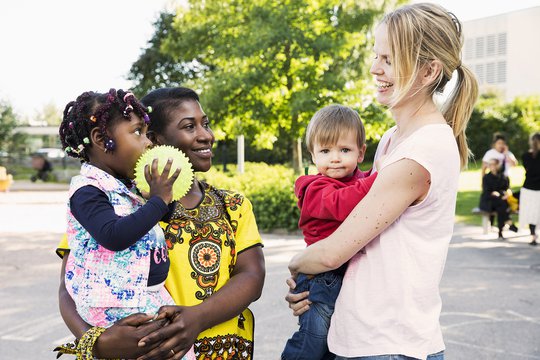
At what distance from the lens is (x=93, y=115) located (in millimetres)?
1926

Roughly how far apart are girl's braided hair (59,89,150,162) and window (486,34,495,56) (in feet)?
181

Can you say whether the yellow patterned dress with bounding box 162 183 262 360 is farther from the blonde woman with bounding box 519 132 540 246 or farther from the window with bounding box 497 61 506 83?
the window with bounding box 497 61 506 83

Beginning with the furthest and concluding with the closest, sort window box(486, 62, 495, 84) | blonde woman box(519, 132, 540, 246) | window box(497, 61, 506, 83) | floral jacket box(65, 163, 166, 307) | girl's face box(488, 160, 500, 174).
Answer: window box(486, 62, 495, 84) < window box(497, 61, 506, 83) < girl's face box(488, 160, 500, 174) < blonde woman box(519, 132, 540, 246) < floral jacket box(65, 163, 166, 307)

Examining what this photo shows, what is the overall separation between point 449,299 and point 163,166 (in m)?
5.52

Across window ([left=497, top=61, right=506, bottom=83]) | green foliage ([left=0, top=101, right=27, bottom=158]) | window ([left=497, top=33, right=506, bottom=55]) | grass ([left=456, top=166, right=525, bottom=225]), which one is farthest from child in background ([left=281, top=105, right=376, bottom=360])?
window ([left=497, top=33, right=506, bottom=55])

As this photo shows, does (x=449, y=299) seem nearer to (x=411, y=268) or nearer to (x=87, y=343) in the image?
(x=411, y=268)

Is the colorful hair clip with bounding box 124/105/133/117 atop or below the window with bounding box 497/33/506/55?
below

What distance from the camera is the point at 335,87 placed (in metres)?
14.8

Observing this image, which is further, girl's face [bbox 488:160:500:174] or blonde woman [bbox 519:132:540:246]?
girl's face [bbox 488:160:500:174]

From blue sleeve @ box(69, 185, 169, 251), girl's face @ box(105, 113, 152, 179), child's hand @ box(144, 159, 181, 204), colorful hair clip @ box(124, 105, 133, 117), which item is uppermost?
colorful hair clip @ box(124, 105, 133, 117)

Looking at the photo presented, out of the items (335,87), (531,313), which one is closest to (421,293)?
(531,313)

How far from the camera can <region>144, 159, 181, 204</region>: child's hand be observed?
5.98 feet

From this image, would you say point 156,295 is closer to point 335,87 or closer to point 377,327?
point 377,327

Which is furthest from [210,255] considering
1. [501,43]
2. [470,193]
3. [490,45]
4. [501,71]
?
[490,45]
